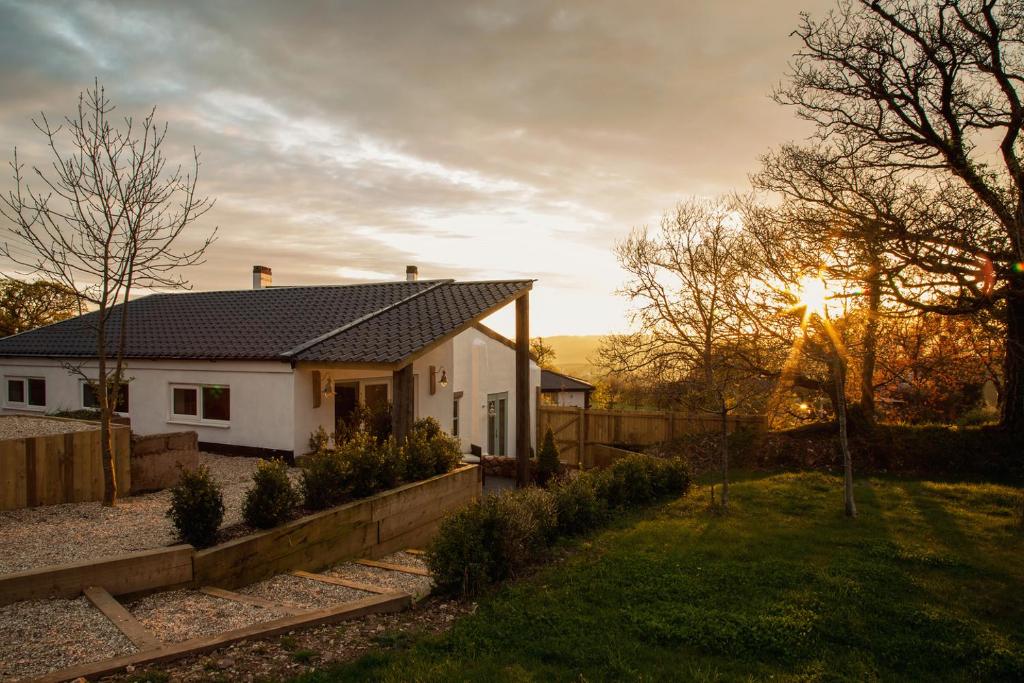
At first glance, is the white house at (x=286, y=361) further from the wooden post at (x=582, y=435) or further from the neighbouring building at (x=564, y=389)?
the neighbouring building at (x=564, y=389)

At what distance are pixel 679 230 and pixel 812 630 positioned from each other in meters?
16.1

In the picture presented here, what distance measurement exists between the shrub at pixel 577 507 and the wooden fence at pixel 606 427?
35.0ft

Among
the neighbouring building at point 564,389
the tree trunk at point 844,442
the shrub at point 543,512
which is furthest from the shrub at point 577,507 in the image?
the neighbouring building at point 564,389

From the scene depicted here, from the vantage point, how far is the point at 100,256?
8.48m

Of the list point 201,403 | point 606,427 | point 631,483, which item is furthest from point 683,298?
point 201,403

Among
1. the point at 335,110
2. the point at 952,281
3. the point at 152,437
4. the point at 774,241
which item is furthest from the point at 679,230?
the point at 152,437

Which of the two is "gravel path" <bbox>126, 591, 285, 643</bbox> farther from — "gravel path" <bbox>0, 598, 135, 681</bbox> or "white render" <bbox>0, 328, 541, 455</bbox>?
"white render" <bbox>0, 328, 541, 455</bbox>

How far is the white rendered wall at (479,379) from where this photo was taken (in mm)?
18281

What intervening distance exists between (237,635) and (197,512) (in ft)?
7.15

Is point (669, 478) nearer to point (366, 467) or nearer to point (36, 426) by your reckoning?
point (366, 467)

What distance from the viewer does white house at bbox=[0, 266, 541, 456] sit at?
491 inches

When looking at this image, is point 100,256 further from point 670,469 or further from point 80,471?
point 670,469

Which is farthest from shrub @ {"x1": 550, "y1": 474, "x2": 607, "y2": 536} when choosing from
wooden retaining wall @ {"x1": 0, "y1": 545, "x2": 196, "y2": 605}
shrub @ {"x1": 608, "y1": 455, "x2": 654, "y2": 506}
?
wooden retaining wall @ {"x1": 0, "y1": 545, "x2": 196, "y2": 605}

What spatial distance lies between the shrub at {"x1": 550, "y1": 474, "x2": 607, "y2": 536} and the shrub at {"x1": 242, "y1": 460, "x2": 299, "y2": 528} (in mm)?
3461
